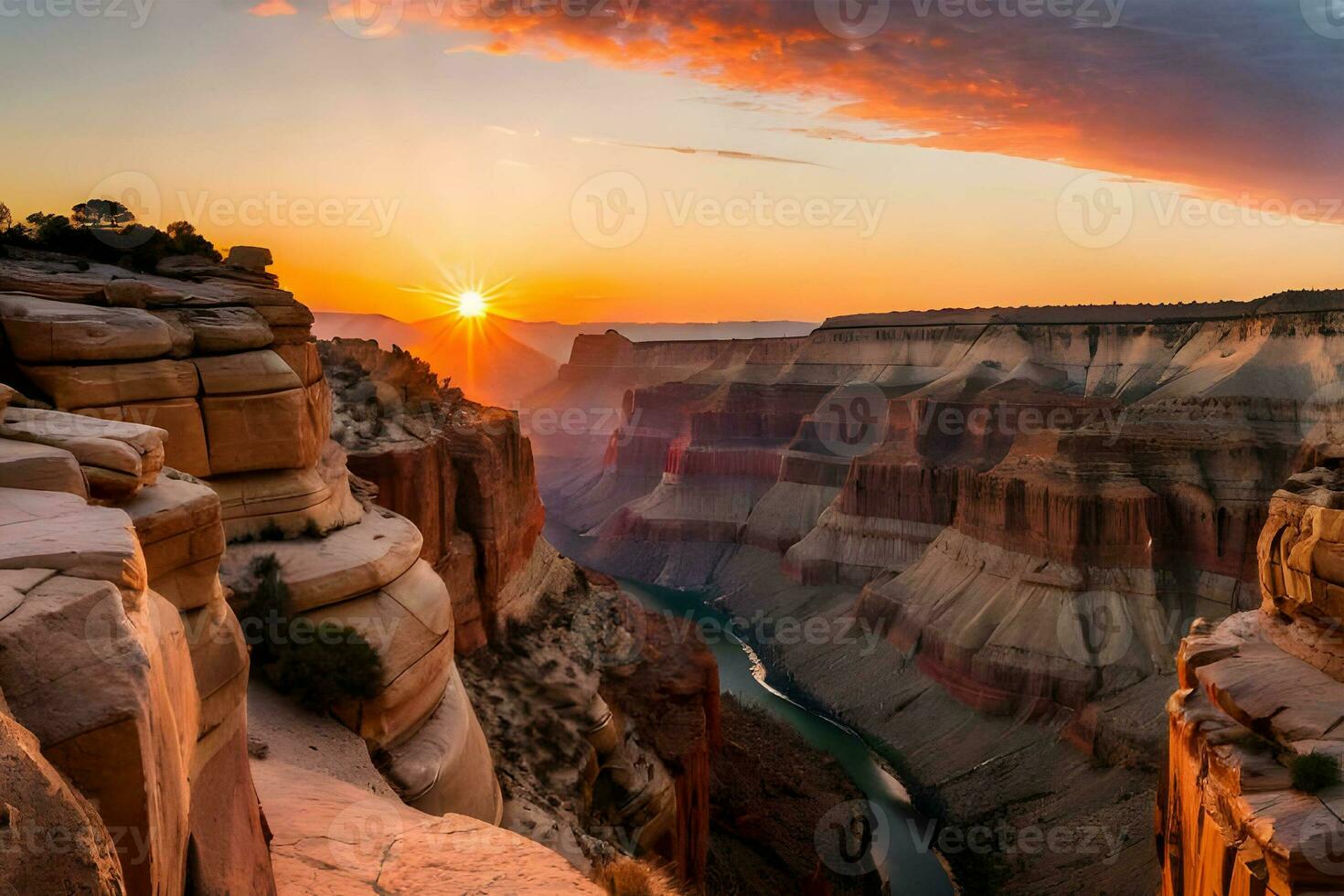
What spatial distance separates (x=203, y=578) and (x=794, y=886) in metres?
18.7

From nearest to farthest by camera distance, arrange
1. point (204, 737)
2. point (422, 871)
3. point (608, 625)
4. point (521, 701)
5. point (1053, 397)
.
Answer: point (204, 737)
point (422, 871)
point (521, 701)
point (608, 625)
point (1053, 397)

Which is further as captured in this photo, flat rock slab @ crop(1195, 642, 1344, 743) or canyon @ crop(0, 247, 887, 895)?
flat rock slab @ crop(1195, 642, 1344, 743)

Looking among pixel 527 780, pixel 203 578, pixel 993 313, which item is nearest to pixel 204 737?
pixel 203 578

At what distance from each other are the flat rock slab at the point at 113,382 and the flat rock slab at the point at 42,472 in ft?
15.5

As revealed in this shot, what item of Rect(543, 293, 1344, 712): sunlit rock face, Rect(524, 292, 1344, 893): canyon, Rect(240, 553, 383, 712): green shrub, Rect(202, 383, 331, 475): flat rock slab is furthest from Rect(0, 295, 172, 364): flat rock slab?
Rect(543, 293, 1344, 712): sunlit rock face

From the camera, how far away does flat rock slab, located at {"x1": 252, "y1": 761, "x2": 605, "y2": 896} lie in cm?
796

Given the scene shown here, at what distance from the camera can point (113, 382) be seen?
11828 millimetres

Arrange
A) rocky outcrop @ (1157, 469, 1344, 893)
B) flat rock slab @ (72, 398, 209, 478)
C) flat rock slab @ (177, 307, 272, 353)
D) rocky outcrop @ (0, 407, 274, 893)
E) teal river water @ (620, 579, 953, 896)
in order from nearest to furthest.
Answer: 1. rocky outcrop @ (0, 407, 274, 893)
2. rocky outcrop @ (1157, 469, 1344, 893)
3. flat rock slab @ (72, 398, 209, 478)
4. flat rock slab @ (177, 307, 272, 353)
5. teal river water @ (620, 579, 953, 896)

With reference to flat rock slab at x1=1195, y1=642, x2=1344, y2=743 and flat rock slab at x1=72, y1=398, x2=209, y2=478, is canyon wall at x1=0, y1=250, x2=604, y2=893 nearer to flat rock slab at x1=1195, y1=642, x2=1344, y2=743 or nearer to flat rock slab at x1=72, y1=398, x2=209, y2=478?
flat rock slab at x1=72, y1=398, x2=209, y2=478

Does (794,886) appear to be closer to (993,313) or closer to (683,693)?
(683,693)

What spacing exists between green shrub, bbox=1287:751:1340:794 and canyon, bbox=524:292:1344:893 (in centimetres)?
61

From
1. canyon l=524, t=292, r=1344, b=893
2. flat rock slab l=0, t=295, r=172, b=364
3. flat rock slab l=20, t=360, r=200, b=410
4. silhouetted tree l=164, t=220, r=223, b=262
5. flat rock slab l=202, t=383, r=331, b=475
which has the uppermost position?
silhouetted tree l=164, t=220, r=223, b=262

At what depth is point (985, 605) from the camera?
40312mm

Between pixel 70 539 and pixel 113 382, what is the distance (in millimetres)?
7409
